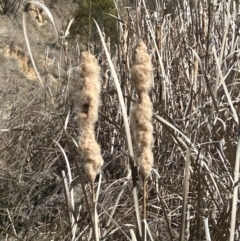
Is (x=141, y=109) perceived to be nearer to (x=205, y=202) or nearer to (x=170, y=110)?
(x=205, y=202)

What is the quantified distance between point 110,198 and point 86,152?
87 cm

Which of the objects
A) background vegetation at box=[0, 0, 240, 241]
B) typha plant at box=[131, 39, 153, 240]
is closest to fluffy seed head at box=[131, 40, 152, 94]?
typha plant at box=[131, 39, 153, 240]

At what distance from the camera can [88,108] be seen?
69 centimetres

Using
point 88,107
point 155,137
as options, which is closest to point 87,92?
point 88,107

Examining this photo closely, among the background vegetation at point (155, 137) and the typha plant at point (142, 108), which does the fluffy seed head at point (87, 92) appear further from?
the background vegetation at point (155, 137)

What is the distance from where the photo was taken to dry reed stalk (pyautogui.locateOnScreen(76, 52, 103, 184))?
677 mm

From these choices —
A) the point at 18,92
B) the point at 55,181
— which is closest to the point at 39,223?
the point at 55,181

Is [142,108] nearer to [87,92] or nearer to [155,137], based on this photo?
[87,92]

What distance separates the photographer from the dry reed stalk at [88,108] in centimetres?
68

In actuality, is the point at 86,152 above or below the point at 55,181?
above

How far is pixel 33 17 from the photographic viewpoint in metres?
13.1

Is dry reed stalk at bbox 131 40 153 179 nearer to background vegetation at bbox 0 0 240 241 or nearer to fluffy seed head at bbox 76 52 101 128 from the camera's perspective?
fluffy seed head at bbox 76 52 101 128

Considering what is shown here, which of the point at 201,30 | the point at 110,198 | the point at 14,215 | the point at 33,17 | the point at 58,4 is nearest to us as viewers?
the point at 110,198

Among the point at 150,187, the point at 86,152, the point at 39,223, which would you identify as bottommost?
the point at 39,223
